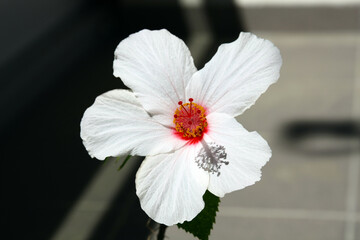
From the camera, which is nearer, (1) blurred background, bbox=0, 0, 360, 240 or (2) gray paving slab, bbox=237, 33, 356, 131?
(1) blurred background, bbox=0, 0, 360, 240

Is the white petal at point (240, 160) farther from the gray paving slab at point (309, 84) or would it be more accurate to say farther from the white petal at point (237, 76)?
the gray paving slab at point (309, 84)

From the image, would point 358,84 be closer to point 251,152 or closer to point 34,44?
point 34,44

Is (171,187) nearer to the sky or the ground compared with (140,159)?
nearer to the sky

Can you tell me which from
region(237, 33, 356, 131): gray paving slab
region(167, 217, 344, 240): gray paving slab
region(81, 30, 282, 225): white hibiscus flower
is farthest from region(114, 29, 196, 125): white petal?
region(237, 33, 356, 131): gray paving slab

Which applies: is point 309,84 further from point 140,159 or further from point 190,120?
point 190,120

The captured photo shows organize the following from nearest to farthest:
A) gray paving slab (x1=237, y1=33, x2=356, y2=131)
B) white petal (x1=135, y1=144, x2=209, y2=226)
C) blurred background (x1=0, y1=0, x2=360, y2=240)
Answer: white petal (x1=135, y1=144, x2=209, y2=226)
blurred background (x1=0, y1=0, x2=360, y2=240)
gray paving slab (x1=237, y1=33, x2=356, y2=131)

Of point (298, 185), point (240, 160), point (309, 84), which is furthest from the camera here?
point (309, 84)

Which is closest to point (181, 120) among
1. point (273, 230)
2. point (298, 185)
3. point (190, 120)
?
point (190, 120)

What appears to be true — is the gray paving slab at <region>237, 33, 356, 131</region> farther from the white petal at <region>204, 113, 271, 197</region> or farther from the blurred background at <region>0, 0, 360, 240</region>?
the white petal at <region>204, 113, 271, 197</region>
